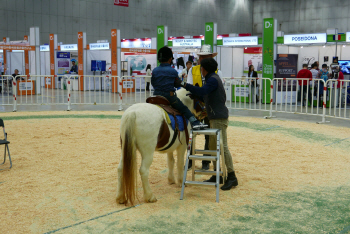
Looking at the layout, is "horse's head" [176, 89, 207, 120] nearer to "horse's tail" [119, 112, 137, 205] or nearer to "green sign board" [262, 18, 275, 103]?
"horse's tail" [119, 112, 137, 205]

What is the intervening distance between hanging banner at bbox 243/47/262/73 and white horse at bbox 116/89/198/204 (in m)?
15.5

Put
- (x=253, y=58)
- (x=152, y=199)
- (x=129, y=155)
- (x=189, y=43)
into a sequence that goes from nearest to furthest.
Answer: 1. (x=129, y=155)
2. (x=152, y=199)
3. (x=253, y=58)
4. (x=189, y=43)

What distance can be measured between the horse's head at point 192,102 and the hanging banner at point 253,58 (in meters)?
14.4

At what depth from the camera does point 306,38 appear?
616 inches

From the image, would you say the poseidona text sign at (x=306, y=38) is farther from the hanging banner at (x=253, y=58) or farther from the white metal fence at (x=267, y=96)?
the hanging banner at (x=253, y=58)

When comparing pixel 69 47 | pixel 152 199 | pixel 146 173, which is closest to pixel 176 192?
pixel 152 199

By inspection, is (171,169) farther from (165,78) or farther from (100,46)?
(100,46)

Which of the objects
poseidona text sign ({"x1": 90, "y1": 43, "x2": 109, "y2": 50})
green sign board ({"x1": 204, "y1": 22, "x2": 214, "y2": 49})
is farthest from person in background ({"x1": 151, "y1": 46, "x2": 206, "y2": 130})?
poseidona text sign ({"x1": 90, "y1": 43, "x2": 109, "y2": 50})

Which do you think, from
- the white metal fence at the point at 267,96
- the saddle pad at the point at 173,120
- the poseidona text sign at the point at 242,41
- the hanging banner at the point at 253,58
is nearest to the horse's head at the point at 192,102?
the saddle pad at the point at 173,120

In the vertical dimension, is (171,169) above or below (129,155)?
below

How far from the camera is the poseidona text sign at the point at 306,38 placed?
1535 cm

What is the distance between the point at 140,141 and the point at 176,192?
3.49ft

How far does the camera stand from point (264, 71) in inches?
651

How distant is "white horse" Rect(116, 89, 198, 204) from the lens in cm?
432
